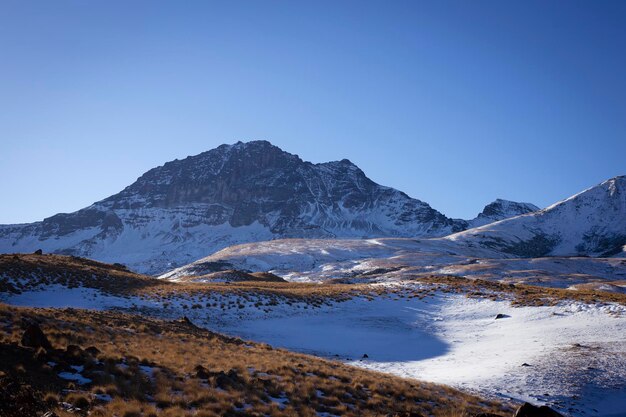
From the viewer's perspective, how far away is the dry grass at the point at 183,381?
11.5 meters

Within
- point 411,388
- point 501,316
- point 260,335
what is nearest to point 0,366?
point 411,388

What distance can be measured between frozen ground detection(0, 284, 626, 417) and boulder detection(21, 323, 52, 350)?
50.8 feet


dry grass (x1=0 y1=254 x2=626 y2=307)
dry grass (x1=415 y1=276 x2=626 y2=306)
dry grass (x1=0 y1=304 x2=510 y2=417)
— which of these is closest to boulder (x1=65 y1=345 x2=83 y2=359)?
dry grass (x1=0 y1=304 x2=510 y2=417)

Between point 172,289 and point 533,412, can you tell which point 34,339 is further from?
point 172,289

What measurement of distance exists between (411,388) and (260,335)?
51.5 ft

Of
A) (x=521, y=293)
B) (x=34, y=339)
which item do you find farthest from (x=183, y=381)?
(x=521, y=293)

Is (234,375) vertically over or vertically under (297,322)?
over

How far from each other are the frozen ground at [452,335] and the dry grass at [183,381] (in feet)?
13.6

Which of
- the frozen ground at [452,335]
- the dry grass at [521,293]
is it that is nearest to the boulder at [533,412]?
the frozen ground at [452,335]

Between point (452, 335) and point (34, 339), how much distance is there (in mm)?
26219

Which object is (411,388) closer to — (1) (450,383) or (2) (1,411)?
(1) (450,383)

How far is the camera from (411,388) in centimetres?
1705

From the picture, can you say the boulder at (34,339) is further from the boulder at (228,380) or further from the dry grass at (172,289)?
the dry grass at (172,289)

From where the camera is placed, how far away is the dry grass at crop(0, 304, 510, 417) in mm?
11453
